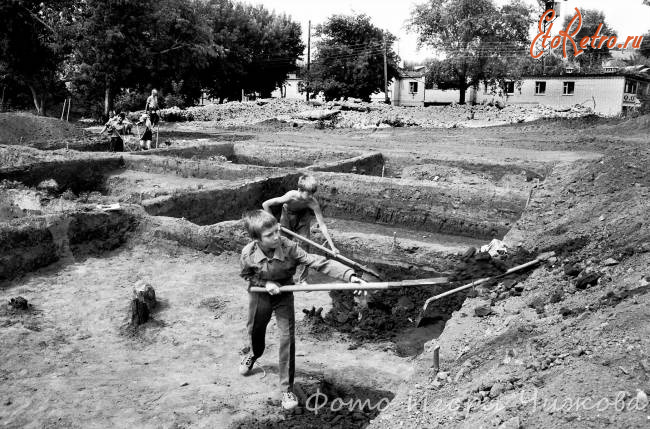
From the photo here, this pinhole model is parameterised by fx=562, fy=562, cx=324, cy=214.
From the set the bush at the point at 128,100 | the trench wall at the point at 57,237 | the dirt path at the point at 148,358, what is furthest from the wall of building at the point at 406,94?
the dirt path at the point at 148,358

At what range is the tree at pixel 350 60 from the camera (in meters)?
37.0

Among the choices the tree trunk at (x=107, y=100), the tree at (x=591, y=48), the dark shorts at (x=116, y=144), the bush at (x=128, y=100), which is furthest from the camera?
the tree at (x=591, y=48)

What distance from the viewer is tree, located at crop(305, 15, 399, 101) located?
121ft

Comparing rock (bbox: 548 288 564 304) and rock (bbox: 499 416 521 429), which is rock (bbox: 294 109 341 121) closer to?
rock (bbox: 548 288 564 304)

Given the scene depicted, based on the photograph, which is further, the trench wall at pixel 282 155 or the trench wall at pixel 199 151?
the trench wall at pixel 282 155

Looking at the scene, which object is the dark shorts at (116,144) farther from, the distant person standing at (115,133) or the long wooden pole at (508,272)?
the long wooden pole at (508,272)

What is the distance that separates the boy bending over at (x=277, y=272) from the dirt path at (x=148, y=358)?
34cm

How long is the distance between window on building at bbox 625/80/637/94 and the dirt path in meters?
30.2

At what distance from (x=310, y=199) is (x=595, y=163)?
21.5ft

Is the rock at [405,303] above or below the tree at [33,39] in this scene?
below

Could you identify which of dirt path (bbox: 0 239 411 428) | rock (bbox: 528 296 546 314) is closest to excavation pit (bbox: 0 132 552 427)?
dirt path (bbox: 0 239 411 428)

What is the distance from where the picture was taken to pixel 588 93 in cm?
3069

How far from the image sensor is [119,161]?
12.5 meters

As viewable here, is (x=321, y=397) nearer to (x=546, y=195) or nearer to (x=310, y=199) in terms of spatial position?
(x=310, y=199)
